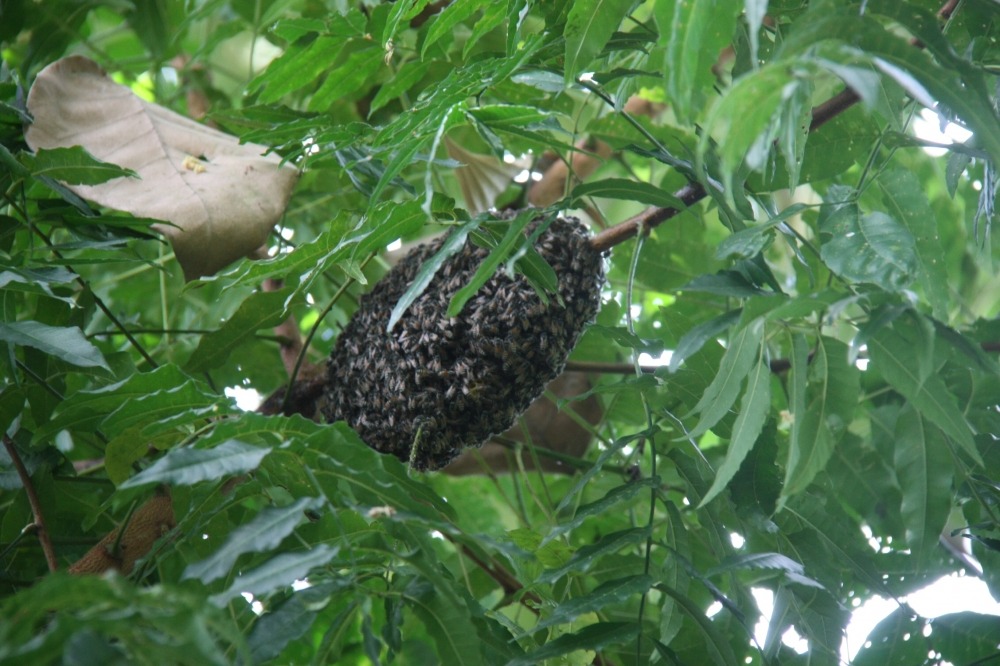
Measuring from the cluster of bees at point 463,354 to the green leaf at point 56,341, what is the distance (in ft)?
1.11

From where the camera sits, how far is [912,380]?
0.83m

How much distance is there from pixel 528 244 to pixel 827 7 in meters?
0.35

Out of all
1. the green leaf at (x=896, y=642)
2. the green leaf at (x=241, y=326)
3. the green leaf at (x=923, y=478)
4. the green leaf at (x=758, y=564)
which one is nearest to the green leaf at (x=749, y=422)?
the green leaf at (x=758, y=564)

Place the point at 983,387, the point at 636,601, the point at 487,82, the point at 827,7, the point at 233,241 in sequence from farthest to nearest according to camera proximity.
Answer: the point at 636,601 → the point at 983,387 → the point at 233,241 → the point at 487,82 → the point at 827,7

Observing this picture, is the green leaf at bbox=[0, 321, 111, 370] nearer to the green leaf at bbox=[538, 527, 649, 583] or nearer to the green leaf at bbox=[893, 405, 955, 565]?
the green leaf at bbox=[538, 527, 649, 583]

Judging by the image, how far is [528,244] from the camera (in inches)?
37.3

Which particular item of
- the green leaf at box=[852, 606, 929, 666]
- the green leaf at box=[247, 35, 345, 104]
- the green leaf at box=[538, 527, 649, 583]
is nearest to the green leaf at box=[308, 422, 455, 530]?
the green leaf at box=[538, 527, 649, 583]

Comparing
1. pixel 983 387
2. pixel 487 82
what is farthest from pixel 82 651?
pixel 983 387

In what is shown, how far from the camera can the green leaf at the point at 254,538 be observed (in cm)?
76

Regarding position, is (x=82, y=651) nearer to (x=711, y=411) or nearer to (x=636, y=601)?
(x=711, y=411)

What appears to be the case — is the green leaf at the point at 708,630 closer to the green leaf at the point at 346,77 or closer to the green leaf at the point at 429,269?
the green leaf at the point at 429,269

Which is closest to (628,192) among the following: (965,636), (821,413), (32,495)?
(821,413)

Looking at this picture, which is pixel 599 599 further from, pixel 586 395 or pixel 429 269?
pixel 429 269

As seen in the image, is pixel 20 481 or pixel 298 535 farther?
pixel 20 481
